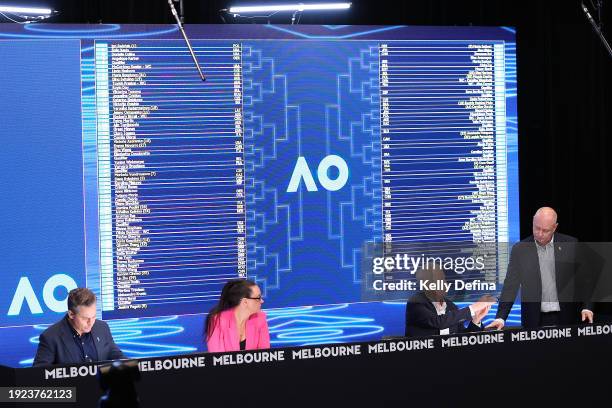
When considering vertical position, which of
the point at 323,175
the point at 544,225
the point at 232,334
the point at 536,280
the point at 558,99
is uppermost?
the point at 558,99

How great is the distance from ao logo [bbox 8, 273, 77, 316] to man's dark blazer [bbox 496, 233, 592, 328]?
2.53 metres

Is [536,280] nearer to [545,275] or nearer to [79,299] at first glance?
[545,275]

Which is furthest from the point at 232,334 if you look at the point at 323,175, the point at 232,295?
the point at 323,175

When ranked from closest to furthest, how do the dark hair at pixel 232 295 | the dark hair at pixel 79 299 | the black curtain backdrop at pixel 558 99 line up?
the dark hair at pixel 79 299
the dark hair at pixel 232 295
the black curtain backdrop at pixel 558 99

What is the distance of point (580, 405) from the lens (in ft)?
11.7

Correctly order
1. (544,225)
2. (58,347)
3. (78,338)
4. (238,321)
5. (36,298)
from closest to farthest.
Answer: (58,347), (78,338), (238,321), (544,225), (36,298)

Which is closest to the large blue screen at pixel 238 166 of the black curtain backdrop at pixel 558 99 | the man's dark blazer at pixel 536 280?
the black curtain backdrop at pixel 558 99

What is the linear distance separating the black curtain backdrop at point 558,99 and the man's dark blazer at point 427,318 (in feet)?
7.25

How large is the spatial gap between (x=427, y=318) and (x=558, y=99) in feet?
9.31

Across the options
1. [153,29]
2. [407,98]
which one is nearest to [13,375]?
[153,29]

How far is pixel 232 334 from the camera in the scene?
451 centimetres

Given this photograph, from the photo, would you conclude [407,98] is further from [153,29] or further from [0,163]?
[0,163]

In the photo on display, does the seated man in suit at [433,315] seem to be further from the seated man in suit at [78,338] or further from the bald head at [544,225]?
the seated man in suit at [78,338]

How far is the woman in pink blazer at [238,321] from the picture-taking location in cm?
450
